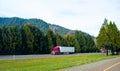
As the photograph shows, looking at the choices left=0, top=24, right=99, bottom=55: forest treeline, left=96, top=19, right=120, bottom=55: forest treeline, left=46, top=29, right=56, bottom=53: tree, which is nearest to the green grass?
left=0, top=24, right=99, bottom=55: forest treeline

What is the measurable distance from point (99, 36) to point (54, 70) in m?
73.4

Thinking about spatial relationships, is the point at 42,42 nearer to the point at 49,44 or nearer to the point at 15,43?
the point at 49,44

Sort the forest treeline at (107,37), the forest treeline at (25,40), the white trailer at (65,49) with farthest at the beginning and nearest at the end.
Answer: the white trailer at (65,49) → the forest treeline at (107,37) → the forest treeline at (25,40)

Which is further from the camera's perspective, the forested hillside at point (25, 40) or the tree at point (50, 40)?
the tree at point (50, 40)

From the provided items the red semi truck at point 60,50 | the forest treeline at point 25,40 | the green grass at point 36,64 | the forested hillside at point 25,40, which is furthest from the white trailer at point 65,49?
the green grass at point 36,64

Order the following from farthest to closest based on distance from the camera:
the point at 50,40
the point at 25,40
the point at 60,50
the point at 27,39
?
1. the point at 50,40
2. the point at 60,50
3. the point at 27,39
4. the point at 25,40

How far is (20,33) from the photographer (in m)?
95.2

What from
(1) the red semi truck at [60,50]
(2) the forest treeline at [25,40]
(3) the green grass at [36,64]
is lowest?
(3) the green grass at [36,64]

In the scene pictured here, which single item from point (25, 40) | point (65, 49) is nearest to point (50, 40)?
point (65, 49)

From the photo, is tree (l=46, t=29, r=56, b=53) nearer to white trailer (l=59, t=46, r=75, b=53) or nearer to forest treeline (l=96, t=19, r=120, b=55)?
white trailer (l=59, t=46, r=75, b=53)

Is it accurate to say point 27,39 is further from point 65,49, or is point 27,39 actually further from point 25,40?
point 65,49

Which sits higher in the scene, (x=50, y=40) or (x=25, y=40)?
(x=50, y=40)

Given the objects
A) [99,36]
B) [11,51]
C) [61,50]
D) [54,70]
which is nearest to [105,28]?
[99,36]

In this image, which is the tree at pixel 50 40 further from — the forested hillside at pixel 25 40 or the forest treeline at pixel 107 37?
the forest treeline at pixel 107 37
